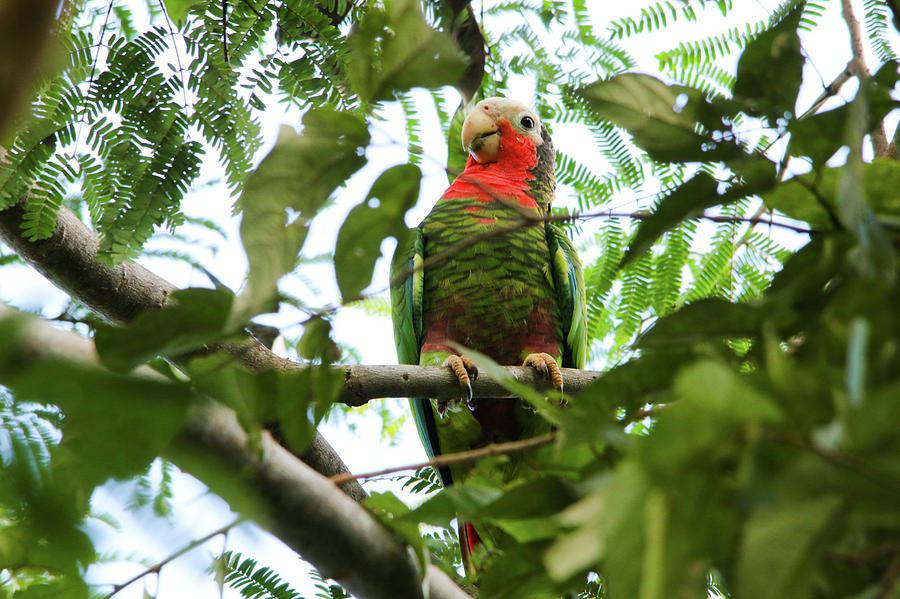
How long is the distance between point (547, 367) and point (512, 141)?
116 centimetres

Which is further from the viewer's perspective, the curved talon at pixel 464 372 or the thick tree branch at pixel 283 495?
the curved talon at pixel 464 372

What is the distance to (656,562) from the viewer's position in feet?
1.15

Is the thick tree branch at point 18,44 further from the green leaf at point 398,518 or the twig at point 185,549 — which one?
the green leaf at point 398,518

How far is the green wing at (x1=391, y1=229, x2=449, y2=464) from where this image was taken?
2.31m

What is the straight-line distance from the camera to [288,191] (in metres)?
0.64

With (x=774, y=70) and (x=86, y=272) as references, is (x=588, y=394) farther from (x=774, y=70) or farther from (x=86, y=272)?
(x=86, y=272)

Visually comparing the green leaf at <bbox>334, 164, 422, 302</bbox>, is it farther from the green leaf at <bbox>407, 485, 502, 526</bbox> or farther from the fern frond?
the fern frond

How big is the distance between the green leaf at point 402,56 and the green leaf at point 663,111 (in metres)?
0.14

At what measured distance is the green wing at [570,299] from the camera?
2316mm

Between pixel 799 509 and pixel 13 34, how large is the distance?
0.47 m

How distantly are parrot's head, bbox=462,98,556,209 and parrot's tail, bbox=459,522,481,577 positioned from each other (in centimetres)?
126

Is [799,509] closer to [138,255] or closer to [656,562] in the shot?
[656,562]

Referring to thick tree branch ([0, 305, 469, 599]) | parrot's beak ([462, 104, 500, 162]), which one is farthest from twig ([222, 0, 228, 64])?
parrot's beak ([462, 104, 500, 162])

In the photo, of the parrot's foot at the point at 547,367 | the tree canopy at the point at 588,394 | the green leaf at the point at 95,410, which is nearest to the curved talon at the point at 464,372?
the parrot's foot at the point at 547,367
